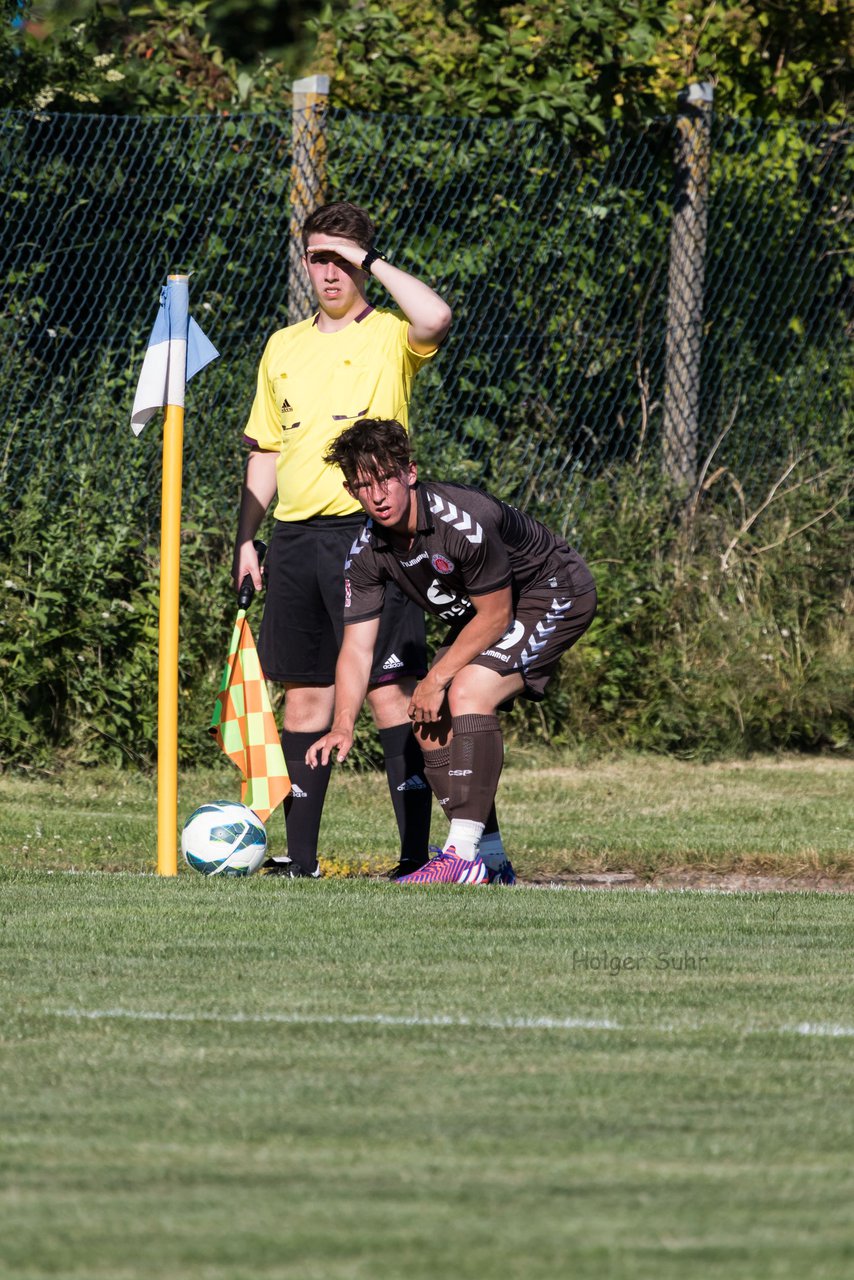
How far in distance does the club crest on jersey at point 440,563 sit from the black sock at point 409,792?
0.78 m

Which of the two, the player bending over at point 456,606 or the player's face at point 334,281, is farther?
the player's face at point 334,281

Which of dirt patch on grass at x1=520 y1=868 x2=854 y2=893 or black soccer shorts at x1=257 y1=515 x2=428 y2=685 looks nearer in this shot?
black soccer shorts at x1=257 y1=515 x2=428 y2=685

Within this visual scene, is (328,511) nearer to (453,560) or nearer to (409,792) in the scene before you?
(453,560)

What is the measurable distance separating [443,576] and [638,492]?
15.3 ft

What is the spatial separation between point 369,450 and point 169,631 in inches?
40.9

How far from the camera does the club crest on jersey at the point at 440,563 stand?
20.7ft

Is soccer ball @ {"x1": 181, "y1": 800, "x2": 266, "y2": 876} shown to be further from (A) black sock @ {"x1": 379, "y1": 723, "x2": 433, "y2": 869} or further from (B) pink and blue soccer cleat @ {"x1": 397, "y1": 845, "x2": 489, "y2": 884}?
(A) black sock @ {"x1": 379, "y1": 723, "x2": 433, "y2": 869}

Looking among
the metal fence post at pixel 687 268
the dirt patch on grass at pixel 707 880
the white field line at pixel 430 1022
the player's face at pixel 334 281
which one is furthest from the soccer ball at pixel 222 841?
the metal fence post at pixel 687 268

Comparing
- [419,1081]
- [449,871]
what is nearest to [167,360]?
[449,871]

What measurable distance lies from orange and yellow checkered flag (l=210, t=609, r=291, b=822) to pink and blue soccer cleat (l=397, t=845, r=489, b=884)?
2.14 feet

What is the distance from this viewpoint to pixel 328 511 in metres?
6.78

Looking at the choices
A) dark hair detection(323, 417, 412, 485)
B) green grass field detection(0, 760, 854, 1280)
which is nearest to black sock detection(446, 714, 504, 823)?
green grass field detection(0, 760, 854, 1280)

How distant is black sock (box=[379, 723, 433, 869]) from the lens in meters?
6.90

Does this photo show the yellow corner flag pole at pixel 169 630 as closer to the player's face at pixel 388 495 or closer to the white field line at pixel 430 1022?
the player's face at pixel 388 495
